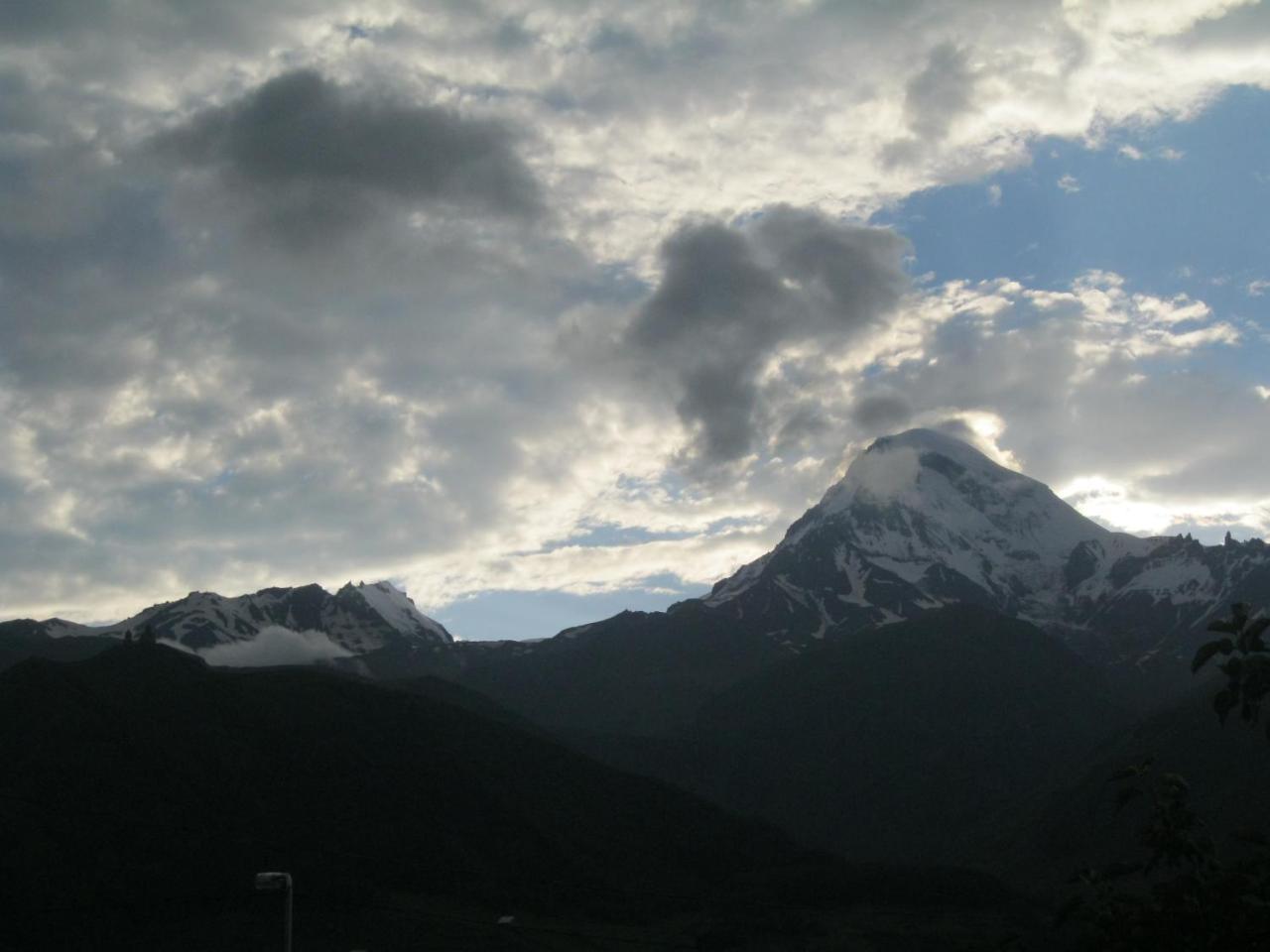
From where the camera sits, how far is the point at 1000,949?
70.1 feet

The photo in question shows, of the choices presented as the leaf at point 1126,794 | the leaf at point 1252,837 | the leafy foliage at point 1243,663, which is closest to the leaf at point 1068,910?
the leaf at point 1126,794

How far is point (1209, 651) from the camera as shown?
62.3 feet

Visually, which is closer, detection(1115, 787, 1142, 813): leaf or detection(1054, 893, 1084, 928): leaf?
detection(1054, 893, 1084, 928): leaf

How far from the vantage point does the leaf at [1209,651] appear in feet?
60.5

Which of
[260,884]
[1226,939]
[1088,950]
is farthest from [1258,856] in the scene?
[260,884]

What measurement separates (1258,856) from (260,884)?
3498cm

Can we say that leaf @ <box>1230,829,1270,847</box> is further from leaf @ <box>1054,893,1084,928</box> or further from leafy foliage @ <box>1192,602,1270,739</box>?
leaf @ <box>1054,893,1084,928</box>

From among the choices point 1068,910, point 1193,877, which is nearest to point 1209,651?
point 1068,910

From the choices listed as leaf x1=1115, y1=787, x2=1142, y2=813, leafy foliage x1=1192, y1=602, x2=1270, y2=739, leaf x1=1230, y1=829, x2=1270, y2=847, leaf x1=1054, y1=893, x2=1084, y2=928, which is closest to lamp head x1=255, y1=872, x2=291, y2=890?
leaf x1=1054, y1=893, x2=1084, y2=928

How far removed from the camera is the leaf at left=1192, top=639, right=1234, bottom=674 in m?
18.4

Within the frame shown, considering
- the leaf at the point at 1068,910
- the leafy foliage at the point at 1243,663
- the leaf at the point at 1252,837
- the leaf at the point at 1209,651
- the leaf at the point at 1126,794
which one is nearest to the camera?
the leaf at the point at 1209,651

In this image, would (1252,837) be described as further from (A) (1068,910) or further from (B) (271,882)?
(B) (271,882)

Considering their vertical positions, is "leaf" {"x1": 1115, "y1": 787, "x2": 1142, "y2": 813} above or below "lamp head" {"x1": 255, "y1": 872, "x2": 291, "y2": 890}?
above

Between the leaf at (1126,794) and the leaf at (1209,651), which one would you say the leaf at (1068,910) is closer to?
the leaf at (1126,794)
